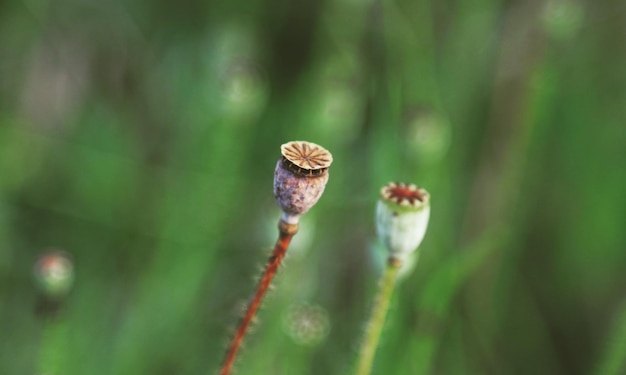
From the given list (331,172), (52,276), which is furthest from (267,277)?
(331,172)

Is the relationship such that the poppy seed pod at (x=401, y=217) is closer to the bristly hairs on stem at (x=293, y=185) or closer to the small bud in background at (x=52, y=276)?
the bristly hairs on stem at (x=293, y=185)

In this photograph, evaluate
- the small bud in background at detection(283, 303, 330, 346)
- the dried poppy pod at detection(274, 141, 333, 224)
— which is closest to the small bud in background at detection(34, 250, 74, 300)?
the small bud in background at detection(283, 303, 330, 346)

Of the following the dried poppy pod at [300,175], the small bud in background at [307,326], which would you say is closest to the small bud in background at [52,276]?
the small bud in background at [307,326]

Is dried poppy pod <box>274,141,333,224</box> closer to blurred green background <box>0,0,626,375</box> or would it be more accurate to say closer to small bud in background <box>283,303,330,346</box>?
small bud in background <box>283,303,330,346</box>

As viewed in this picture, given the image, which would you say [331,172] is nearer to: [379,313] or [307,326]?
[307,326]

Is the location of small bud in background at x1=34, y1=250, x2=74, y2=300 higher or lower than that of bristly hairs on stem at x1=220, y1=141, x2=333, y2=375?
lower

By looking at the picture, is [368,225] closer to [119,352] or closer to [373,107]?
[373,107]

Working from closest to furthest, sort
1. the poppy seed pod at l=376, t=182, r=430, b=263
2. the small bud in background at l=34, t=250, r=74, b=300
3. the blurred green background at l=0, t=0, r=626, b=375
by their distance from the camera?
the poppy seed pod at l=376, t=182, r=430, b=263 → the small bud in background at l=34, t=250, r=74, b=300 → the blurred green background at l=0, t=0, r=626, b=375
